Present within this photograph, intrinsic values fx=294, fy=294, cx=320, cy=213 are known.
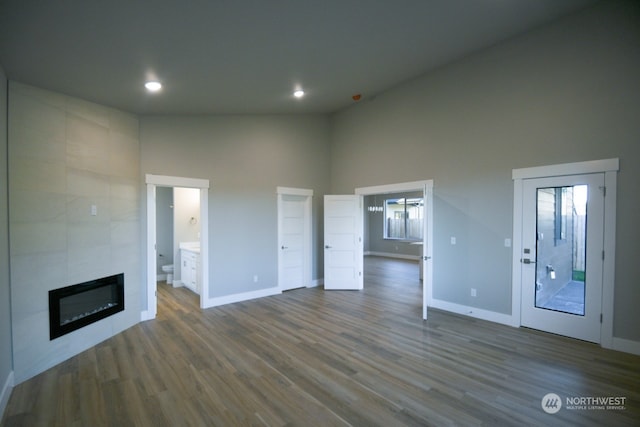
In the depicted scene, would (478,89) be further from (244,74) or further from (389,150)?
(244,74)

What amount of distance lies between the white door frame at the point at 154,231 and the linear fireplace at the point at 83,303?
442 millimetres

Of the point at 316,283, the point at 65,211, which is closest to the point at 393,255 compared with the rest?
the point at 316,283

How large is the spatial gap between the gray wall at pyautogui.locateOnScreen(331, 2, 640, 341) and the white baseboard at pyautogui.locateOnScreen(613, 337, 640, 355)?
Answer: 0.07 m

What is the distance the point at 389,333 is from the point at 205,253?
320 cm

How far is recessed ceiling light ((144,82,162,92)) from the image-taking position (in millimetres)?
3532

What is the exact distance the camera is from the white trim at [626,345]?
10.2ft

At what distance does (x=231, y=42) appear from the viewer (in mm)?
3025

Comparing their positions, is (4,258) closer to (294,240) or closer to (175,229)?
(175,229)

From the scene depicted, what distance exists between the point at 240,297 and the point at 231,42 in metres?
4.09

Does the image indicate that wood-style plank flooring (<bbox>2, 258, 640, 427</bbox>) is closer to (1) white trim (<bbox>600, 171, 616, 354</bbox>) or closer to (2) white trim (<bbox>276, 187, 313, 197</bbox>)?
(1) white trim (<bbox>600, 171, 616, 354</bbox>)

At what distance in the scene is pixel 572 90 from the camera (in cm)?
351

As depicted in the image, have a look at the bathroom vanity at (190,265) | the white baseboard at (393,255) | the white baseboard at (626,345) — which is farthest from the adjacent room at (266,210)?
the white baseboard at (393,255)

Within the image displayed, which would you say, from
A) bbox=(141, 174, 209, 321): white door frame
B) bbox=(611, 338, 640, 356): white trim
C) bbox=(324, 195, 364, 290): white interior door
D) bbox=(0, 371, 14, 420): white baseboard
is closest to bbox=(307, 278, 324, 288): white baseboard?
bbox=(324, 195, 364, 290): white interior door

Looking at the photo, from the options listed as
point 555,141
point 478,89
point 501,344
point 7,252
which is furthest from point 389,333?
point 7,252
